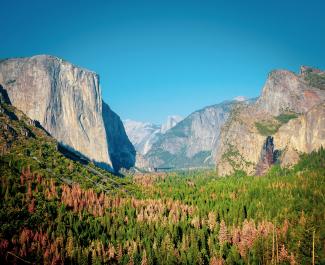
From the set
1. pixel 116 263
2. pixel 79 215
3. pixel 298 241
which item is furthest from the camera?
pixel 79 215

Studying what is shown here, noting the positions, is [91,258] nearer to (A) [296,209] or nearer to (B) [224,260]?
(B) [224,260]

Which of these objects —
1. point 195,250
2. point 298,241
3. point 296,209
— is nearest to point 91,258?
point 195,250

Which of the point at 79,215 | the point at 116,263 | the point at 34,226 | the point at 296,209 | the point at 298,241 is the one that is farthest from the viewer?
the point at 296,209

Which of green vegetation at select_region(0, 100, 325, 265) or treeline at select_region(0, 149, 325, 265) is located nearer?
treeline at select_region(0, 149, 325, 265)

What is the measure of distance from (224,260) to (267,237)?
2257cm

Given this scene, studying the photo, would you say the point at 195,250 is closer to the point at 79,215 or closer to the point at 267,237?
the point at 267,237

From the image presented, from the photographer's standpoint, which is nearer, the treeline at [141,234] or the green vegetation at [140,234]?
the treeline at [141,234]

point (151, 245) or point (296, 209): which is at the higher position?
point (296, 209)

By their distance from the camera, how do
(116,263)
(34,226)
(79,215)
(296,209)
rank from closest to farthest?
1. (116,263)
2. (34,226)
3. (79,215)
4. (296,209)

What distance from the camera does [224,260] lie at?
14425 centimetres

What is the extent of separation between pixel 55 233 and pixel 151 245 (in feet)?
126

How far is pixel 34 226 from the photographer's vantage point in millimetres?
155250

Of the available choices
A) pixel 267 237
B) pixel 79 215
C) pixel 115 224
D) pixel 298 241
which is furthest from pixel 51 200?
pixel 298 241

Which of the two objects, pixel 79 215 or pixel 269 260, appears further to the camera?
pixel 79 215
